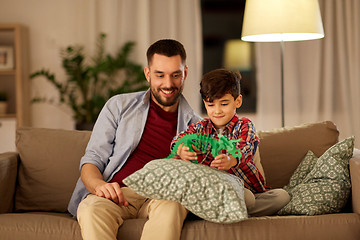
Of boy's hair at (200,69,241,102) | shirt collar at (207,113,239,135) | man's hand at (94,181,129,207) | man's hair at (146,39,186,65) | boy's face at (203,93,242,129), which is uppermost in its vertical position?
man's hair at (146,39,186,65)

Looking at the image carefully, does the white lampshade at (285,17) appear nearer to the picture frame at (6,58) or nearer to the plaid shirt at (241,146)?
the plaid shirt at (241,146)

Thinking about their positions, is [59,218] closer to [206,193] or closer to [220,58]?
[206,193]

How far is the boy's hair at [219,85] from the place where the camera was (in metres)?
2.07

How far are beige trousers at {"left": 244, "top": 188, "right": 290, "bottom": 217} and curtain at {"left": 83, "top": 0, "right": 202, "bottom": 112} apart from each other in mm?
2935

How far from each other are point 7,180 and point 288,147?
1338 mm

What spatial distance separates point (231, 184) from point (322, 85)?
3.59 meters

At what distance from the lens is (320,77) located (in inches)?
203

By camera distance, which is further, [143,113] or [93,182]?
[143,113]

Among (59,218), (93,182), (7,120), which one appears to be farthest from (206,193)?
(7,120)

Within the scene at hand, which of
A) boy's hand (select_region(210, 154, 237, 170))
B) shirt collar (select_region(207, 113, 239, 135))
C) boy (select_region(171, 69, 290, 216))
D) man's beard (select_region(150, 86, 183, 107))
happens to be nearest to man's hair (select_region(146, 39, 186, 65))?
man's beard (select_region(150, 86, 183, 107))

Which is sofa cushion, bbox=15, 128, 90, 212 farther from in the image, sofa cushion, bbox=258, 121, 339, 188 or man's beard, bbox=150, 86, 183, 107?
sofa cushion, bbox=258, 121, 339, 188

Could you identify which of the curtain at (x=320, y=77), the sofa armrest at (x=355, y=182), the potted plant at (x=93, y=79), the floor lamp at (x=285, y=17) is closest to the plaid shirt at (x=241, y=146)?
the sofa armrest at (x=355, y=182)

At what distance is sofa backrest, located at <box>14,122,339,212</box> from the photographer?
2.48m

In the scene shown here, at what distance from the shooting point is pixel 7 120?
193 inches
